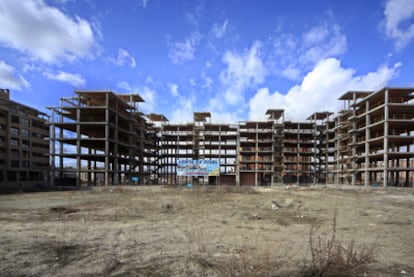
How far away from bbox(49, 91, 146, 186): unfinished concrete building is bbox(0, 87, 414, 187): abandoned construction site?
28 cm

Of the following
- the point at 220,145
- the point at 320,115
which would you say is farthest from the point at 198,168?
the point at 320,115

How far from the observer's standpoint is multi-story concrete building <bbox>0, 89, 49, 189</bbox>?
5691 cm

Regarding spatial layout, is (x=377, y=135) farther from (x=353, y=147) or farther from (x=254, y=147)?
(x=254, y=147)

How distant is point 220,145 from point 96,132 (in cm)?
3193

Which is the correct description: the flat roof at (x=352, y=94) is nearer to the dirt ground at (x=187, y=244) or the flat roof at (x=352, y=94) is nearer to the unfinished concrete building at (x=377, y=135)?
the unfinished concrete building at (x=377, y=135)

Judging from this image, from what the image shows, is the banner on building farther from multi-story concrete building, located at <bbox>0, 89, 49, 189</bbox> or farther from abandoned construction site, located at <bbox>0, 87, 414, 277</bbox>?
multi-story concrete building, located at <bbox>0, 89, 49, 189</bbox>

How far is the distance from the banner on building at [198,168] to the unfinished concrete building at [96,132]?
14.5 m

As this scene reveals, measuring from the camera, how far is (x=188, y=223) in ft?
35.8

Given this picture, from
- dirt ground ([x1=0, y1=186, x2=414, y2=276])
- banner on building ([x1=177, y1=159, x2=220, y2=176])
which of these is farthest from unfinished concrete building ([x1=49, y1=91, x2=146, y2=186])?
dirt ground ([x1=0, y1=186, x2=414, y2=276])

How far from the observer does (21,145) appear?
202 feet

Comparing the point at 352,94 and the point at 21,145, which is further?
the point at 21,145

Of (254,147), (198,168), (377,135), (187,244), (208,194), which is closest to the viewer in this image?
(187,244)

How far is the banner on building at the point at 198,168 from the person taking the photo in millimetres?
40594

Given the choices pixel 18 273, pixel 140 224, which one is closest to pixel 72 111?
pixel 140 224
